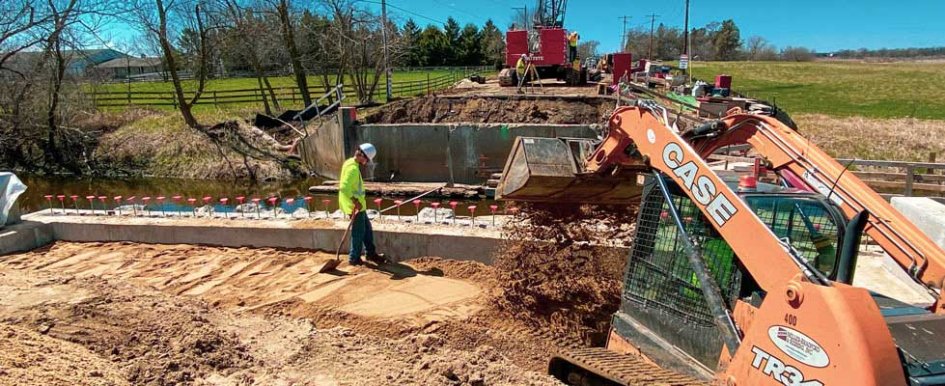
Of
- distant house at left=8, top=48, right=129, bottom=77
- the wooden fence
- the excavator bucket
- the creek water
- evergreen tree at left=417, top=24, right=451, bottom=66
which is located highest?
evergreen tree at left=417, top=24, right=451, bottom=66

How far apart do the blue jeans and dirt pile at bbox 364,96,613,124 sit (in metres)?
12.0

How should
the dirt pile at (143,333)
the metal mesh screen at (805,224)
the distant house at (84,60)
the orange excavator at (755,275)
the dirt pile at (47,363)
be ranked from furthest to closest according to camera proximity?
1. the distant house at (84,60)
2. the dirt pile at (143,333)
3. the dirt pile at (47,363)
4. the metal mesh screen at (805,224)
5. the orange excavator at (755,275)

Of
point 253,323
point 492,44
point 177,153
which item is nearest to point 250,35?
point 177,153

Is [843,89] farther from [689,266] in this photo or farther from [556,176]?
[689,266]

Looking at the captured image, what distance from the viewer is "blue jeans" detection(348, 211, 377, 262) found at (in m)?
7.53

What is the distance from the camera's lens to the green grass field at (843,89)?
29609 millimetres

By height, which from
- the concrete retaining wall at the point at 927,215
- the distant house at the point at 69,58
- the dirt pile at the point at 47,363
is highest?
the distant house at the point at 69,58

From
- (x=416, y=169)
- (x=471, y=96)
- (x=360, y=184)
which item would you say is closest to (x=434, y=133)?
(x=416, y=169)

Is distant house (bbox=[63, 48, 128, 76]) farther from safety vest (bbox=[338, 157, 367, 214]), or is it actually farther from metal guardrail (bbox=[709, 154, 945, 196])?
metal guardrail (bbox=[709, 154, 945, 196])

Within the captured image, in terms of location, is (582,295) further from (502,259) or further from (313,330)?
(313,330)

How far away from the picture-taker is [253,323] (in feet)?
19.7

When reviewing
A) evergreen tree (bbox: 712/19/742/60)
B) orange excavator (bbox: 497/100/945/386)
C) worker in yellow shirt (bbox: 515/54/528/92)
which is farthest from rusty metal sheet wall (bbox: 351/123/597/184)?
evergreen tree (bbox: 712/19/742/60)

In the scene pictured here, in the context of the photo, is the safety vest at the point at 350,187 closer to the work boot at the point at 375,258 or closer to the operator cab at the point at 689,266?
the work boot at the point at 375,258

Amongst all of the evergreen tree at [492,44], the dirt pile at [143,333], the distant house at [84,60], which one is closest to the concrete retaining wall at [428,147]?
the distant house at [84,60]
